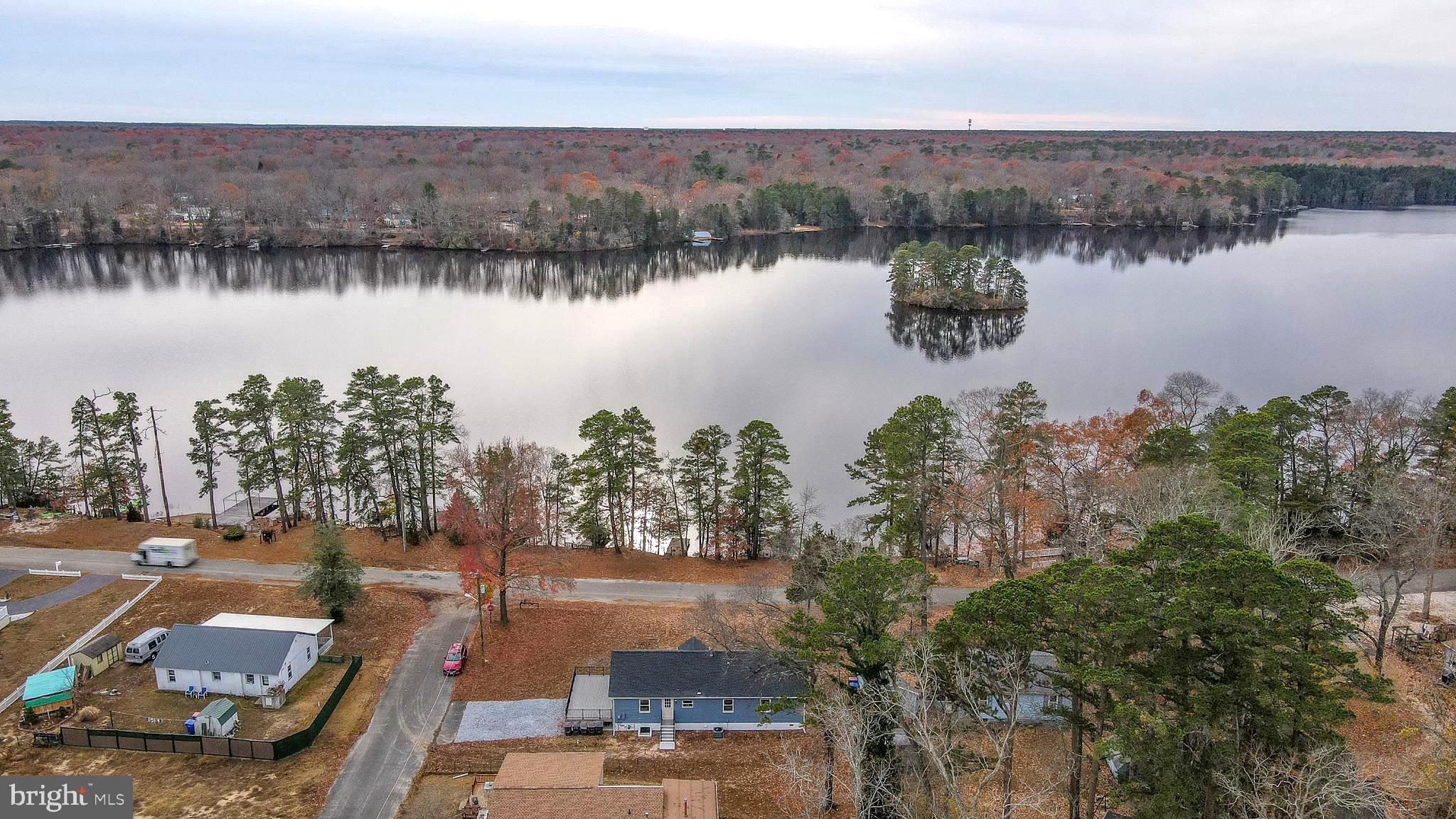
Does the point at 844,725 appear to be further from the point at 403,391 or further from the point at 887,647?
the point at 403,391

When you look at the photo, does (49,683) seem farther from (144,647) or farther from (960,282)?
(960,282)

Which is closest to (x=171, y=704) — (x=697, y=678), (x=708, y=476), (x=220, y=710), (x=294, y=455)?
(x=220, y=710)

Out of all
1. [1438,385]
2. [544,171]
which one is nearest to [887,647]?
[1438,385]

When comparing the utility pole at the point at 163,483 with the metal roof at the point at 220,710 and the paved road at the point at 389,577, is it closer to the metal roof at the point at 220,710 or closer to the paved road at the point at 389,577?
the paved road at the point at 389,577

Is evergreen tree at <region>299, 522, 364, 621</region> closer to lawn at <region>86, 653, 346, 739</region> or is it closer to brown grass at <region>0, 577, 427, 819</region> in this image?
brown grass at <region>0, 577, 427, 819</region>

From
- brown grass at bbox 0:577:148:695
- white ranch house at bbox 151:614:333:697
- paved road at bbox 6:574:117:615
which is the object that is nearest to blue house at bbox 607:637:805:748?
white ranch house at bbox 151:614:333:697
